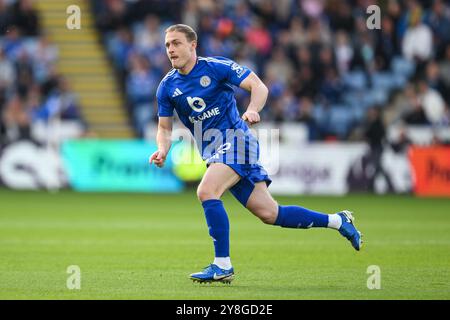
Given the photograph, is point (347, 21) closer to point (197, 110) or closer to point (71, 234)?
point (71, 234)

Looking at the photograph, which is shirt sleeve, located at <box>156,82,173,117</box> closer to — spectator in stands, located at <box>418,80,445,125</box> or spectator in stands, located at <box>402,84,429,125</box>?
spectator in stands, located at <box>402,84,429,125</box>

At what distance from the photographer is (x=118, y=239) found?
514 inches

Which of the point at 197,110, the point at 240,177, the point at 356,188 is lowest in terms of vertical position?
the point at 356,188

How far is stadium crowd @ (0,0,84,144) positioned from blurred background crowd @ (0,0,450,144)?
3cm

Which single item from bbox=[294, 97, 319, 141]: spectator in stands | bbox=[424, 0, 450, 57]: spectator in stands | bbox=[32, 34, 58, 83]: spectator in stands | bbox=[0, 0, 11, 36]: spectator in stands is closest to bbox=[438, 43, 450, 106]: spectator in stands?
bbox=[424, 0, 450, 57]: spectator in stands

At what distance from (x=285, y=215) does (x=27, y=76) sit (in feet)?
52.7

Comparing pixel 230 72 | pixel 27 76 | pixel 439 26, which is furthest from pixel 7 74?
pixel 230 72

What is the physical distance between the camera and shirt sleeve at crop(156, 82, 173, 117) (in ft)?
30.5

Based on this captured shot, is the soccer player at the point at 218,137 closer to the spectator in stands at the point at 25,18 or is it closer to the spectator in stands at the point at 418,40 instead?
the spectator in stands at the point at 418,40

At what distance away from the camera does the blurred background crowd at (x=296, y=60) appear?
23000 millimetres

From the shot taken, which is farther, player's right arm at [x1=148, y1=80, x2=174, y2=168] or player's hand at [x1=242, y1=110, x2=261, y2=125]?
player's right arm at [x1=148, y1=80, x2=174, y2=168]
